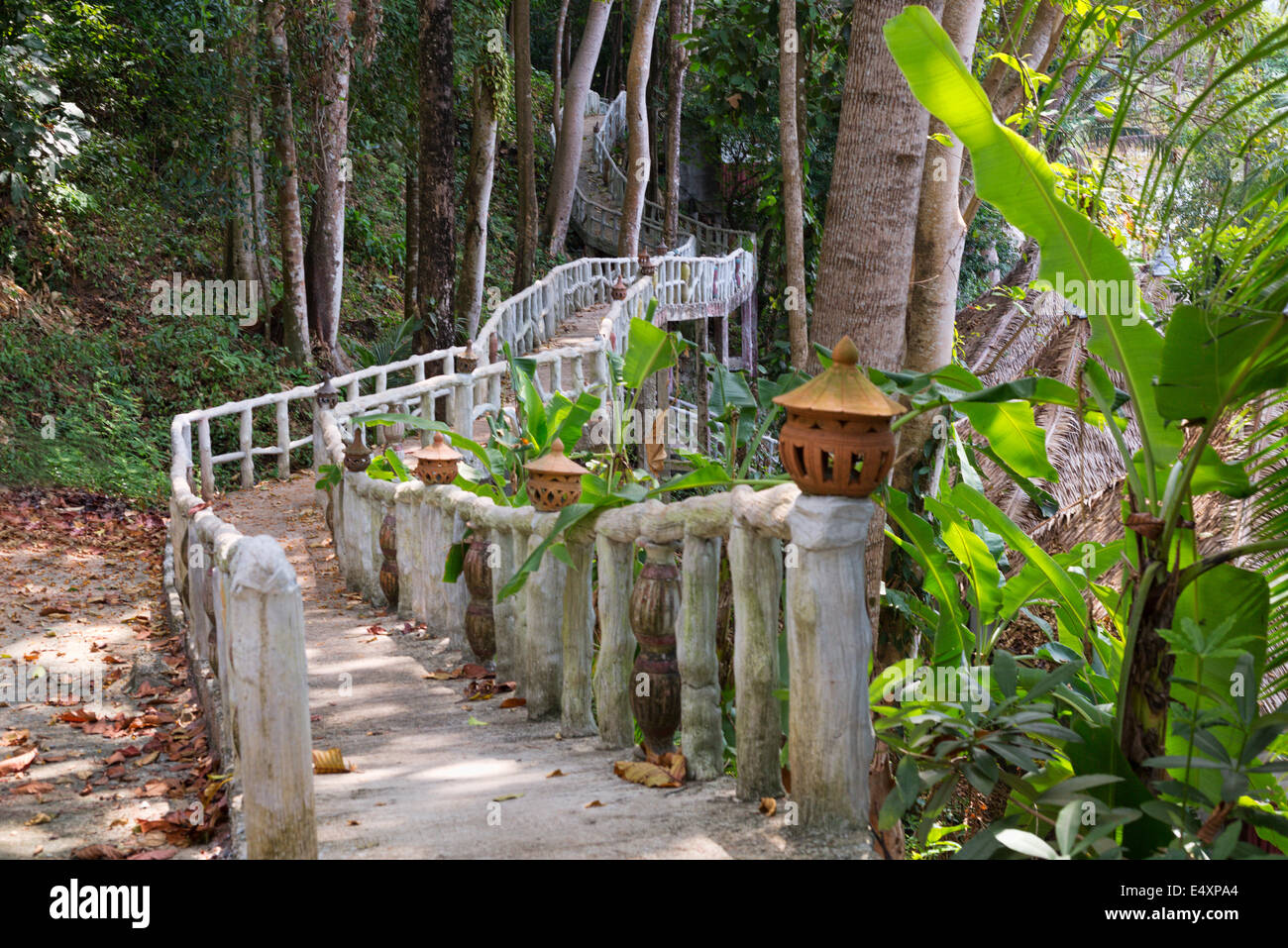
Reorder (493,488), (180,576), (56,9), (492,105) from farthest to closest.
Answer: (492,105) < (56,9) < (180,576) < (493,488)

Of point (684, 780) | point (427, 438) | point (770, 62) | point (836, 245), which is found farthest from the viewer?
point (770, 62)

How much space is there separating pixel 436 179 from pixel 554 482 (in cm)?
1068

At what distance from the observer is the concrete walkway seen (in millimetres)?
2828

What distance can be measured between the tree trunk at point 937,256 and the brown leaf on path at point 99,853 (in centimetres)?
393

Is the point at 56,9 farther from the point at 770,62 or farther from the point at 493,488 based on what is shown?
the point at 493,488

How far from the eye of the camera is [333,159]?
15773mm

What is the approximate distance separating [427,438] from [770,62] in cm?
639

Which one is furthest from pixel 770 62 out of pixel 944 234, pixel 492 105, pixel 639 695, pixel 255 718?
pixel 255 718

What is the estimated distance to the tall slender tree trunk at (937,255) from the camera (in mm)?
5969

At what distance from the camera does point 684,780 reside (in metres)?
3.40

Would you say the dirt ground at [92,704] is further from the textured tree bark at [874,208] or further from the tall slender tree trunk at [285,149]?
the tall slender tree trunk at [285,149]

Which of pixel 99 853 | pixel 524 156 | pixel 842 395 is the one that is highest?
pixel 524 156

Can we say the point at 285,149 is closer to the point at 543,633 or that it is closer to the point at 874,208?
the point at 874,208

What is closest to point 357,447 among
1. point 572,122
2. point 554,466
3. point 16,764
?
point 16,764
